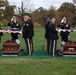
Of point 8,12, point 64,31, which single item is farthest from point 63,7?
point 64,31

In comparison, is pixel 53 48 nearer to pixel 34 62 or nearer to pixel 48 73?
pixel 34 62

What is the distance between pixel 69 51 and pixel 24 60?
7.68 ft

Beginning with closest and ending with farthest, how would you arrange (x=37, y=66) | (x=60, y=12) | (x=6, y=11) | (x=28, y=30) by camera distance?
(x=37, y=66) < (x=28, y=30) < (x=6, y=11) < (x=60, y=12)

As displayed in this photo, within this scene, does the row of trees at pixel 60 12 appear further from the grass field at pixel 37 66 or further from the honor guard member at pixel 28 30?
the grass field at pixel 37 66

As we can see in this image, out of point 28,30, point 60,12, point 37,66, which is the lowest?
point 37,66

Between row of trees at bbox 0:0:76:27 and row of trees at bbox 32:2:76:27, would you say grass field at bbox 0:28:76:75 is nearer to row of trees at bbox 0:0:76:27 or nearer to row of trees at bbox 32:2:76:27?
row of trees at bbox 0:0:76:27

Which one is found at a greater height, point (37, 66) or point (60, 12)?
point (60, 12)

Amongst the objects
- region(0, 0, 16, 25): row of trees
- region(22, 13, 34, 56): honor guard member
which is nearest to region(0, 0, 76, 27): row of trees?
region(0, 0, 16, 25): row of trees

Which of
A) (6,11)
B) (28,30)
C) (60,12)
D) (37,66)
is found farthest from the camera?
(60,12)

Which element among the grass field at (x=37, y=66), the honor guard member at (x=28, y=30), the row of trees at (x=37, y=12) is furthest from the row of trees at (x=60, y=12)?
the grass field at (x=37, y=66)

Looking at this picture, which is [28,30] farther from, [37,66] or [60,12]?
[60,12]

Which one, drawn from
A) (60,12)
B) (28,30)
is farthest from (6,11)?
(28,30)

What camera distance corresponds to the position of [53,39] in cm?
1248

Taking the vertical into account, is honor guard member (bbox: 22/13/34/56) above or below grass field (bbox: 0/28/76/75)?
above
